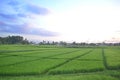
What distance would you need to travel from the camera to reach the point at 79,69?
56.5 feet

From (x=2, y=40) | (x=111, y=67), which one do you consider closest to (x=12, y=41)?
(x=2, y=40)

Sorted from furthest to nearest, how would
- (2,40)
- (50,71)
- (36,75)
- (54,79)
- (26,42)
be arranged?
(26,42)
(2,40)
(50,71)
(36,75)
(54,79)

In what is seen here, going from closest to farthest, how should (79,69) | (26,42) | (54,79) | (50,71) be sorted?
1. (54,79)
2. (50,71)
3. (79,69)
4. (26,42)

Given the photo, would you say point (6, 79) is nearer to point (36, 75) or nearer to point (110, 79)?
point (36, 75)

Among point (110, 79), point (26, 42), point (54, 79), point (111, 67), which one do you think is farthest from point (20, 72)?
point (26, 42)

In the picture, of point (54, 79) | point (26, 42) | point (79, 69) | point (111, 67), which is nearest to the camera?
point (54, 79)

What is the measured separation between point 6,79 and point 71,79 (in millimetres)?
4651

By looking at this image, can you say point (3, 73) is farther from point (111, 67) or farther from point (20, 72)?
point (111, 67)

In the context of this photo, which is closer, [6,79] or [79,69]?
[6,79]

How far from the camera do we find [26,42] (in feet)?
429

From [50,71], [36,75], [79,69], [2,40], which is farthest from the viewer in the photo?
[2,40]

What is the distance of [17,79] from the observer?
1316cm

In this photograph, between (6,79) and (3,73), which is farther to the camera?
(3,73)

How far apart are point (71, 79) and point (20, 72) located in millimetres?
4673
